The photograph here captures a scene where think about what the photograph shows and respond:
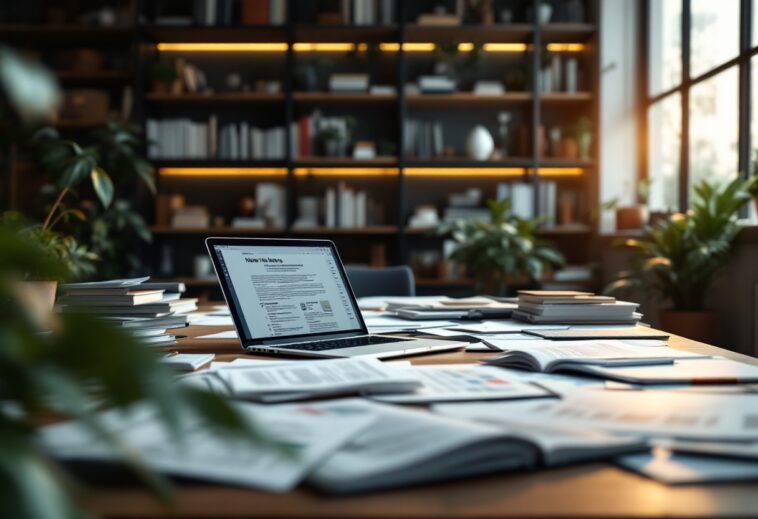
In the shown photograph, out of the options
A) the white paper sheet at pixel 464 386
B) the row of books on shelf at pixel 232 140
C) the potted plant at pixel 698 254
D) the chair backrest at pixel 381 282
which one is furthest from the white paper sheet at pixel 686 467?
the row of books on shelf at pixel 232 140

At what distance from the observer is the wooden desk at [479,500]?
0.57m

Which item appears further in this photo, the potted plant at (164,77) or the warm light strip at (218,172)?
the warm light strip at (218,172)

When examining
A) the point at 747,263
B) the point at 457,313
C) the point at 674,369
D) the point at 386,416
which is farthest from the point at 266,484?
A: the point at 747,263

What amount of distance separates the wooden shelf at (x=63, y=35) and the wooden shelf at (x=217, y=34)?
192 millimetres

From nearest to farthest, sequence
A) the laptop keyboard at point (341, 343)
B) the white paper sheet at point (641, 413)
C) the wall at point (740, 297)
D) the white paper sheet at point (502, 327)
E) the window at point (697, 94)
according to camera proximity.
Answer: the white paper sheet at point (641, 413)
the laptop keyboard at point (341, 343)
the white paper sheet at point (502, 327)
the wall at point (740, 297)
the window at point (697, 94)

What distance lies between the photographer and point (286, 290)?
1550 millimetres

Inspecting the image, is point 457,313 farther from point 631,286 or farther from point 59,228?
point 59,228

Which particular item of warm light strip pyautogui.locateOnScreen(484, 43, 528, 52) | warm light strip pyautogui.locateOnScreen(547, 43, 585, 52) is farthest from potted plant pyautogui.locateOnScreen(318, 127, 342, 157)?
warm light strip pyautogui.locateOnScreen(547, 43, 585, 52)

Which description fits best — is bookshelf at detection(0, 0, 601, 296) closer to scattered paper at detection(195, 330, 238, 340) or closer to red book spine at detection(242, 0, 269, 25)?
red book spine at detection(242, 0, 269, 25)

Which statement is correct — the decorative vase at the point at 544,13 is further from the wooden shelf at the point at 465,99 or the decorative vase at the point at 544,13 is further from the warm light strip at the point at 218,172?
the warm light strip at the point at 218,172

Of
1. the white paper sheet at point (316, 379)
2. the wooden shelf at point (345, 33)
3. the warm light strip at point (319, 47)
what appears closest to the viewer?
the white paper sheet at point (316, 379)

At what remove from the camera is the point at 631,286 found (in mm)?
3828

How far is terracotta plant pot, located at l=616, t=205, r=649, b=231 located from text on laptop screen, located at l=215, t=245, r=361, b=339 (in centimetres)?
341

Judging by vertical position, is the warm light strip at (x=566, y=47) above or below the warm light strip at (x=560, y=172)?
above
